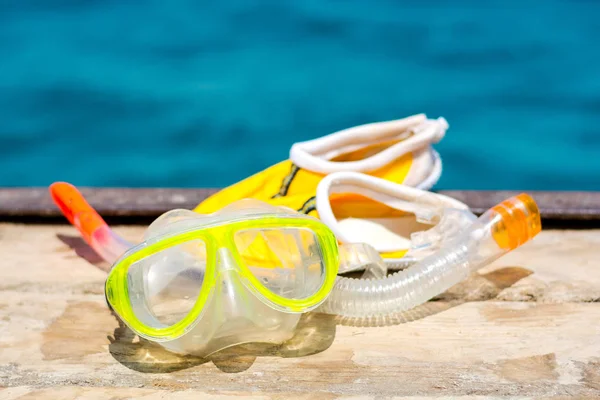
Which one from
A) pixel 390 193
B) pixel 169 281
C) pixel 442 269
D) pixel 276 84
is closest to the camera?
pixel 169 281

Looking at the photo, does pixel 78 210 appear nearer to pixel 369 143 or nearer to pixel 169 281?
pixel 169 281

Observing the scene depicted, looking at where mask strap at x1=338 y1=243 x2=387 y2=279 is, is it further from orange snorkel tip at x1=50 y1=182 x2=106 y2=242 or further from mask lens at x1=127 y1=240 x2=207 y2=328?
orange snorkel tip at x1=50 y1=182 x2=106 y2=242

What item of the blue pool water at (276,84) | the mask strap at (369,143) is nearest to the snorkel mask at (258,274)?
the mask strap at (369,143)

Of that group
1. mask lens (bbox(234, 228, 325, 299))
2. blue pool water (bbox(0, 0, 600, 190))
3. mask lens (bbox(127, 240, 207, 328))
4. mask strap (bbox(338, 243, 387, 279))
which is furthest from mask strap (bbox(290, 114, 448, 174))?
blue pool water (bbox(0, 0, 600, 190))

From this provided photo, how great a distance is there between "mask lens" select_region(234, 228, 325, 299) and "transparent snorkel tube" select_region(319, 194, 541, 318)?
7cm

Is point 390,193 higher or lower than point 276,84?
lower

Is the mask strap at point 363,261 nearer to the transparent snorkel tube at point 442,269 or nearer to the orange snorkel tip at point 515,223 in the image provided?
the transparent snorkel tube at point 442,269

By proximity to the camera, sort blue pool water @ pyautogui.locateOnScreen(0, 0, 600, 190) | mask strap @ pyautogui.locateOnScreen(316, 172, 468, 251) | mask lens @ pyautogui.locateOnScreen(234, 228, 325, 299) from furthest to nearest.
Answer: blue pool water @ pyautogui.locateOnScreen(0, 0, 600, 190)
mask strap @ pyautogui.locateOnScreen(316, 172, 468, 251)
mask lens @ pyautogui.locateOnScreen(234, 228, 325, 299)

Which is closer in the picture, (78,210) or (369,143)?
(78,210)

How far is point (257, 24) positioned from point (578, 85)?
222 centimetres

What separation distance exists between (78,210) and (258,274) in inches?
20.6

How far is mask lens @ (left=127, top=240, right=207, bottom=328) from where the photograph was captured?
131 cm

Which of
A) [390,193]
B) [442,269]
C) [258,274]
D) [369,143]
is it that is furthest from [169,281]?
[369,143]

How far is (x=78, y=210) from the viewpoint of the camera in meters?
1.71
